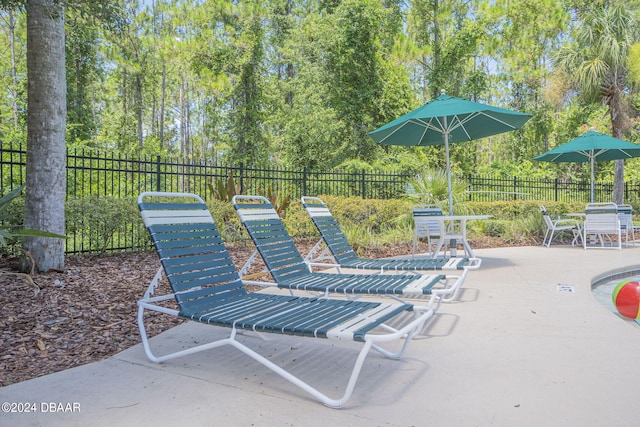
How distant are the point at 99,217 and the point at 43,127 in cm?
200

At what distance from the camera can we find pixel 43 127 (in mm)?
4852

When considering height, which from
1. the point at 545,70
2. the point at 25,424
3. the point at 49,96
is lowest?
the point at 25,424

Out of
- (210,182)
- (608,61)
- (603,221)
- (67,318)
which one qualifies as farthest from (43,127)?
(608,61)

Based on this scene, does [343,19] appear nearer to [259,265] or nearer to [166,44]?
[166,44]

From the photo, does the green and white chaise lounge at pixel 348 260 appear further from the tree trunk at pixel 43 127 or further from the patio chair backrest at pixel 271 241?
the tree trunk at pixel 43 127

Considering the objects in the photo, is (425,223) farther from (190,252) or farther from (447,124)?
(190,252)

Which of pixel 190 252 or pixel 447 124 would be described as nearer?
pixel 190 252

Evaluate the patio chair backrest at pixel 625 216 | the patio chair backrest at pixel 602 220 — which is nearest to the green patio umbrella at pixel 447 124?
the patio chair backrest at pixel 602 220

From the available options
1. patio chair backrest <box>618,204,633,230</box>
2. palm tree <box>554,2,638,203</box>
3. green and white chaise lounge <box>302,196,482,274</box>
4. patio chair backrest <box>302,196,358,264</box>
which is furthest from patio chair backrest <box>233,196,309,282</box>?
palm tree <box>554,2,638,203</box>

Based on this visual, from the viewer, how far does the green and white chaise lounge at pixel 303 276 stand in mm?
3398

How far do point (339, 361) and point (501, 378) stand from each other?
95cm

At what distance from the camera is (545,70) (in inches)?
906

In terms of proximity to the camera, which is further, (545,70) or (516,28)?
(545,70)

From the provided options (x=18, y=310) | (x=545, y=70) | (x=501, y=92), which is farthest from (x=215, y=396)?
(x=501, y=92)
